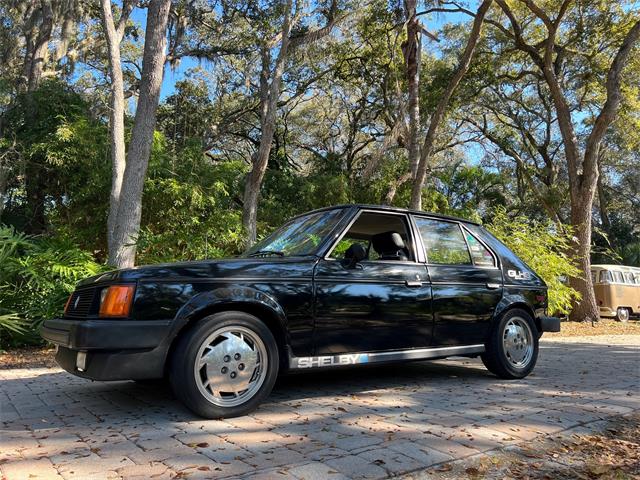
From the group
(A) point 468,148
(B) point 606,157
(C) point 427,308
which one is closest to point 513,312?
(C) point 427,308

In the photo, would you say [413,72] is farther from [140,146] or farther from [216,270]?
[216,270]

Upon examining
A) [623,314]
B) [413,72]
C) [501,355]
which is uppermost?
[413,72]

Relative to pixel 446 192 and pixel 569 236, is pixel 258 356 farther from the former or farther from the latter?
pixel 446 192

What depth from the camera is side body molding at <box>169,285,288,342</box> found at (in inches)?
146

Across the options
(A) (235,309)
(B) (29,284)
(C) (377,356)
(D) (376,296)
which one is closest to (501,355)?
(C) (377,356)

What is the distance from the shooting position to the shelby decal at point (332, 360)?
13.6 feet

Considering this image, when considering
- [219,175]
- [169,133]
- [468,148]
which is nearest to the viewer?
[219,175]

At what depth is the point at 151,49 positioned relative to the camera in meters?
9.91

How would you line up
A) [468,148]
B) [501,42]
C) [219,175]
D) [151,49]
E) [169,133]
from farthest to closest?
1. [468,148]
2. [169,133]
3. [501,42]
4. [219,175]
5. [151,49]

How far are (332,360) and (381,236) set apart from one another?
1.57 meters

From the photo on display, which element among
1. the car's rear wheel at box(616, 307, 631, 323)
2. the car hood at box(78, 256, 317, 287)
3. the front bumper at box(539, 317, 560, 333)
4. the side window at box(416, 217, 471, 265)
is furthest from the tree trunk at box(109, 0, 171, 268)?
the car's rear wheel at box(616, 307, 631, 323)

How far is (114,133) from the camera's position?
10.8m

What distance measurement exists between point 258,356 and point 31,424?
1724 mm

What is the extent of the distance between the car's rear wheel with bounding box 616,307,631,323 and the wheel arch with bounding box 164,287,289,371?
21072 mm
